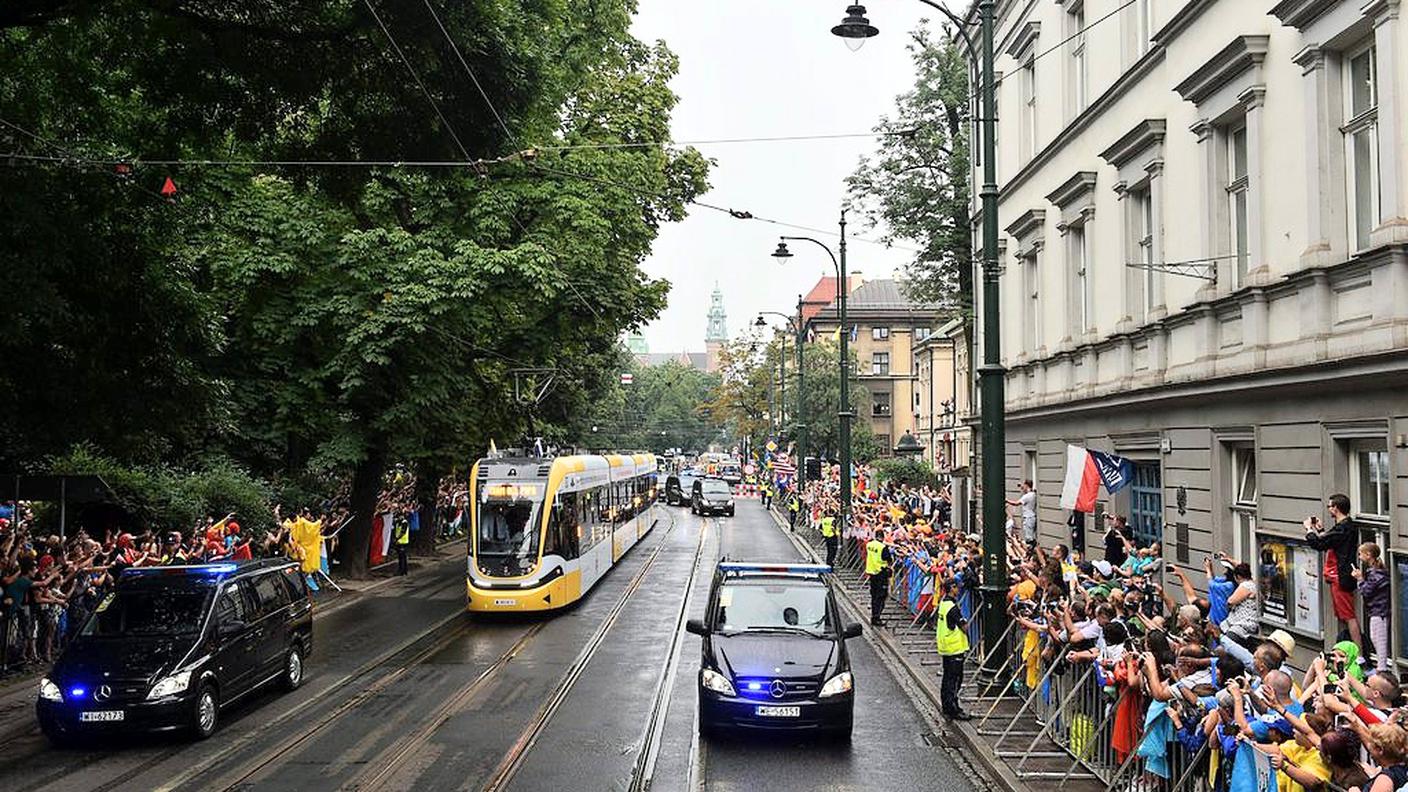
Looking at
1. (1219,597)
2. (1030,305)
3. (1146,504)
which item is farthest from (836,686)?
(1030,305)

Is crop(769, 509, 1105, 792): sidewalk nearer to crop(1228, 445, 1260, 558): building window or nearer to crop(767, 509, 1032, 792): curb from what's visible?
crop(767, 509, 1032, 792): curb

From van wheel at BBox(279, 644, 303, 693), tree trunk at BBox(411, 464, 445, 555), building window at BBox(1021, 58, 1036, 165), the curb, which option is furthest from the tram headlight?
tree trunk at BBox(411, 464, 445, 555)

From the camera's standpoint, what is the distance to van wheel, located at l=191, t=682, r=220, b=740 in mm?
12117

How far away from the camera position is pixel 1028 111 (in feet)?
85.5

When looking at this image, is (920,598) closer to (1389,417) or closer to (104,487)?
(1389,417)

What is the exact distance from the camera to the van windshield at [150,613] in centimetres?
1301

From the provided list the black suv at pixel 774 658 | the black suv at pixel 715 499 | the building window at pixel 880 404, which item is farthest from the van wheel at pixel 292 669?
the building window at pixel 880 404

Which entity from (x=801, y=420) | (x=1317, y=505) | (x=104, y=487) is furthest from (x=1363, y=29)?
(x=801, y=420)

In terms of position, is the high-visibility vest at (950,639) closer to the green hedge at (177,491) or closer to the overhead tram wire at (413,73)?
the overhead tram wire at (413,73)

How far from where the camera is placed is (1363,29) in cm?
1229

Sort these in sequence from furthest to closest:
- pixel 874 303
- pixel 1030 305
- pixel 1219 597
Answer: pixel 874 303 < pixel 1030 305 < pixel 1219 597

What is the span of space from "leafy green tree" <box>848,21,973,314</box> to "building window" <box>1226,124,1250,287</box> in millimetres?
16131

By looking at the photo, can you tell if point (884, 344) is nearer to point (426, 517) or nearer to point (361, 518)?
point (426, 517)

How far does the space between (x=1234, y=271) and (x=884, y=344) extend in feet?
275
